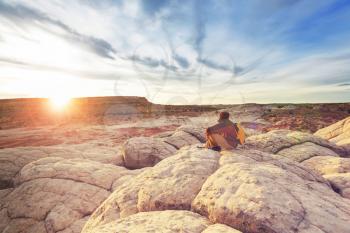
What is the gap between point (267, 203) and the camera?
388cm

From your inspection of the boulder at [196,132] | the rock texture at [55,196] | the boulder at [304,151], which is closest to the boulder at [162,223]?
the rock texture at [55,196]

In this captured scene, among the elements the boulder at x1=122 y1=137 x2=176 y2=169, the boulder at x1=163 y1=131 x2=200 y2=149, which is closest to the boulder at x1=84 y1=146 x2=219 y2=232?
the boulder at x1=122 y1=137 x2=176 y2=169

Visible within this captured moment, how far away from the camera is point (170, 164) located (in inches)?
230

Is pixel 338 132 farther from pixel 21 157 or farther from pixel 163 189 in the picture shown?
pixel 21 157

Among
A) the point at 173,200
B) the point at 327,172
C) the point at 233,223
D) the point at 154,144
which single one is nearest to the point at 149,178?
the point at 173,200

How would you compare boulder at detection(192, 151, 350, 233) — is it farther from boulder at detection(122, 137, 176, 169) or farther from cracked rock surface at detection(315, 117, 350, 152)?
cracked rock surface at detection(315, 117, 350, 152)

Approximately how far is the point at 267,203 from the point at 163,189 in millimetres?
1820

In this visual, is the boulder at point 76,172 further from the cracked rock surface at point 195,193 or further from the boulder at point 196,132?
the boulder at point 196,132

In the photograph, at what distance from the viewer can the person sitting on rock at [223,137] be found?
7391 millimetres

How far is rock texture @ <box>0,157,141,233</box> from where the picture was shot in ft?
23.9

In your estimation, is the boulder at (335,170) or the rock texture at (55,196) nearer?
the boulder at (335,170)

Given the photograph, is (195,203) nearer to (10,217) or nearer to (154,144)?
(10,217)

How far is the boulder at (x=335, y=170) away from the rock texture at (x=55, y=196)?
5737 millimetres

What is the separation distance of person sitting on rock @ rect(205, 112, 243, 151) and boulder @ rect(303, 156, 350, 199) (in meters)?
2.27
